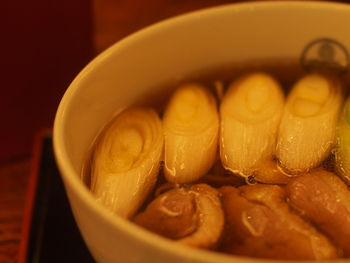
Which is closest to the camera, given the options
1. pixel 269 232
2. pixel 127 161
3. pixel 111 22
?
pixel 269 232

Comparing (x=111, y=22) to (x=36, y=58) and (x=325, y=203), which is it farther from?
(x=325, y=203)

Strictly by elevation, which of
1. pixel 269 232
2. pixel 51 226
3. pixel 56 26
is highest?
pixel 56 26

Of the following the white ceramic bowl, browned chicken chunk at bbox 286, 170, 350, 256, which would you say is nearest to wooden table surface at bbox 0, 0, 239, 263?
the white ceramic bowl

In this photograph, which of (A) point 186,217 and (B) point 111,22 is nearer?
(A) point 186,217

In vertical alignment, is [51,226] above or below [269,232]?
below

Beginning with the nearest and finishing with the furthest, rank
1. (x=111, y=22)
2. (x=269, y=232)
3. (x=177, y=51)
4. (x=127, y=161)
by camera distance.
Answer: (x=269, y=232) → (x=127, y=161) → (x=177, y=51) → (x=111, y=22)

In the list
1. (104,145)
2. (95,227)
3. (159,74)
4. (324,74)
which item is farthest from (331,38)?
(95,227)

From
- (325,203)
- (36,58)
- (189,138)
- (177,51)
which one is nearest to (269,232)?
(325,203)

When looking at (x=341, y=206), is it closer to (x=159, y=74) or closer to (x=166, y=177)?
(x=166, y=177)
